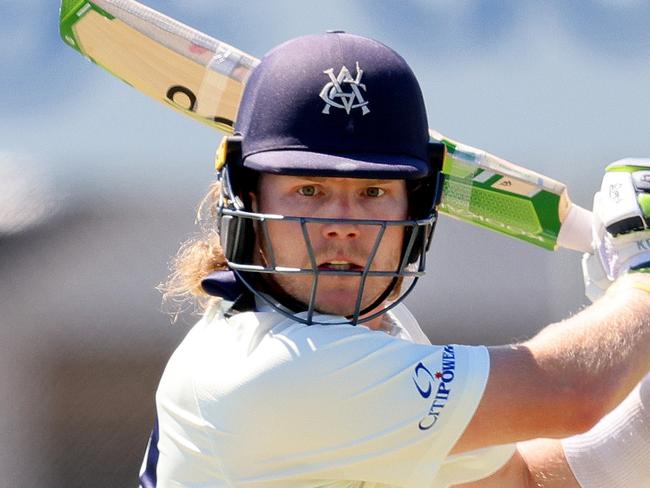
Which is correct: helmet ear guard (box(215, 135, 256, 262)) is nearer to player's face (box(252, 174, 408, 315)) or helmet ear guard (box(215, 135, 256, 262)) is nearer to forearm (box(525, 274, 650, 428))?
player's face (box(252, 174, 408, 315))

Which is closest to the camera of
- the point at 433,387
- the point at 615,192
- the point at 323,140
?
the point at 433,387

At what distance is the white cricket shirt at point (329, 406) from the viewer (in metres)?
1.42

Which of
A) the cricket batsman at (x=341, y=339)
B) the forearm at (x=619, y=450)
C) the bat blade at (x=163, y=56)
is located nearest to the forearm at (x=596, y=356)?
the cricket batsman at (x=341, y=339)

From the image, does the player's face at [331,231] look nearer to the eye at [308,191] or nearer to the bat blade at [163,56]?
the eye at [308,191]

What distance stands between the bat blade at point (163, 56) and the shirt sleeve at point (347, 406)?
44.4 inches

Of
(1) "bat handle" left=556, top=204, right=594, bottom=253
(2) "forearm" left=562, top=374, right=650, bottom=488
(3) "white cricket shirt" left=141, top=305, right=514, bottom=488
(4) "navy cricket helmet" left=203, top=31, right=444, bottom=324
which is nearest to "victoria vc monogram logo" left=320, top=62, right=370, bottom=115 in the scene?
(4) "navy cricket helmet" left=203, top=31, right=444, bottom=324

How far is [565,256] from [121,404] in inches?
70.4

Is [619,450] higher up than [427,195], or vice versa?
[427,195]

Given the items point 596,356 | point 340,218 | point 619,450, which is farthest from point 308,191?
point 619,450

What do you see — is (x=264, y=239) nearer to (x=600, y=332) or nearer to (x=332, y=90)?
(x=332, y=90)

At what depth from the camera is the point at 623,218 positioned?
1887 millimetres

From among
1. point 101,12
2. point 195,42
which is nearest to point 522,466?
point 195,42

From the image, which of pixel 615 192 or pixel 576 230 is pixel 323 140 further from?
pixel 576 230

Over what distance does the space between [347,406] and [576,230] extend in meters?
1.12
